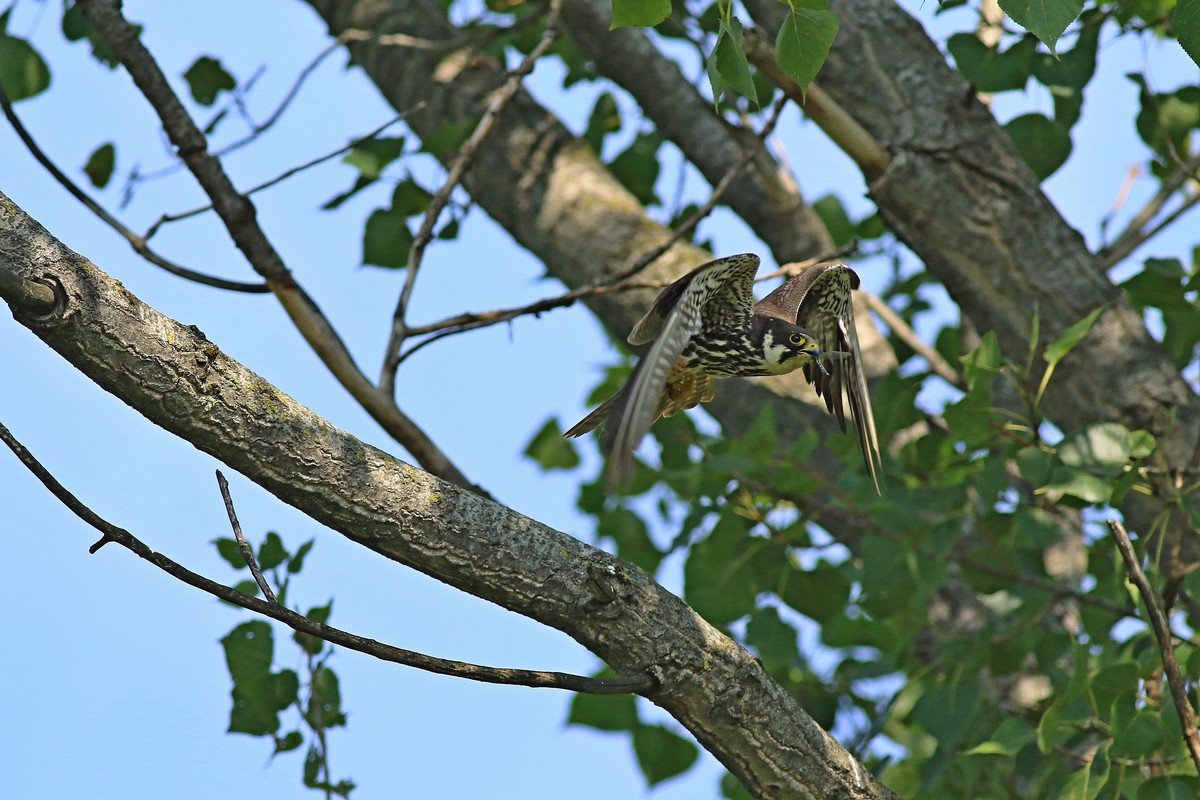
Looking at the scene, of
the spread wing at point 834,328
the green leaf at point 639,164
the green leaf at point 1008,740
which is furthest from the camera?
the green leaf at point 639,164

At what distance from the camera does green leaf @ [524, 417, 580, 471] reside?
21.2 feet

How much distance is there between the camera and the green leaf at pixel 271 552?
2934 millimetres

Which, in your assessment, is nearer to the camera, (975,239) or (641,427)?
(641,427)

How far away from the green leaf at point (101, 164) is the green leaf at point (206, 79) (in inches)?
16.5

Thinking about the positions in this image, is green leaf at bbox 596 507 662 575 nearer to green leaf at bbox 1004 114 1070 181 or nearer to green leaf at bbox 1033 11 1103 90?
green leaf at bbox 1004 114 1070 181

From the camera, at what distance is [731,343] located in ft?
10.3

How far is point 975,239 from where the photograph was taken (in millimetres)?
3781

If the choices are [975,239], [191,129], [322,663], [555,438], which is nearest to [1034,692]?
[975,239]

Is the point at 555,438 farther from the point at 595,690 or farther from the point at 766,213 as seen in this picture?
the point at 595,690

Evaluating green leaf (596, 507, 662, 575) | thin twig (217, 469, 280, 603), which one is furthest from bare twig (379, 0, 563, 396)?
green leaf (596, 507, 662, 575)

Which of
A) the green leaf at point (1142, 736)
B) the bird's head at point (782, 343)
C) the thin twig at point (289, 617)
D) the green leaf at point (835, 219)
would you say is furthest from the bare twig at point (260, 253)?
the green leaf at point (835, 219)

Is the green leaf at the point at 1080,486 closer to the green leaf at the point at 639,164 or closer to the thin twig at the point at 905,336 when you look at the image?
the thin twig at the point at 905,336

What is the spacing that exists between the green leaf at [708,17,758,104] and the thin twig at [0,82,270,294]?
1.64 metres

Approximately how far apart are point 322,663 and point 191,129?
1.50 meters
